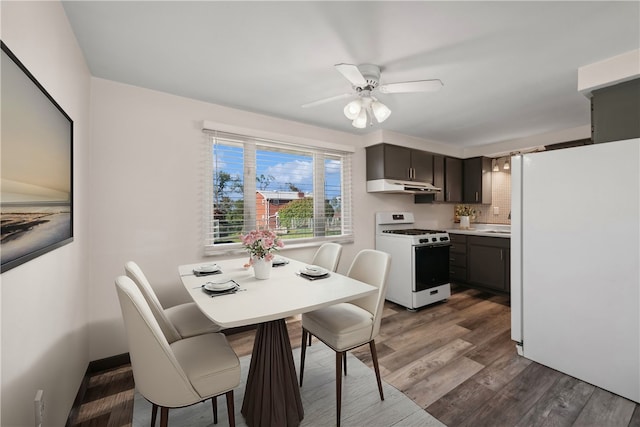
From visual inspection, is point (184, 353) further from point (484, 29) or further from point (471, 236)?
point (471, 236)

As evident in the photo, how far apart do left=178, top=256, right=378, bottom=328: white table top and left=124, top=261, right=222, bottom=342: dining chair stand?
209mm

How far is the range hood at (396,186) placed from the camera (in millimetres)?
3654

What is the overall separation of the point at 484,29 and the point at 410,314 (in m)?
2.85

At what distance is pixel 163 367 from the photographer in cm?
115

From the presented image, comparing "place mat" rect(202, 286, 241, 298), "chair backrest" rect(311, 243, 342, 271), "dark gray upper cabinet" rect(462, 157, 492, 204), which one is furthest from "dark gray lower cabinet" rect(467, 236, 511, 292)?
"place mat" rect(202, 286, 241, 298)

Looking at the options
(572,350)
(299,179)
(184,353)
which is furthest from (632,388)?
(299,179)

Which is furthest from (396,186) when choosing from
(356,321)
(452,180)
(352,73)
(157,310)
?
(157,310)

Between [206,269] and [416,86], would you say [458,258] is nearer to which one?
[416,86]

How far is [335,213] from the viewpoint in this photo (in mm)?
3695

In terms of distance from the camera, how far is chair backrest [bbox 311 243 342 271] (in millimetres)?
2530

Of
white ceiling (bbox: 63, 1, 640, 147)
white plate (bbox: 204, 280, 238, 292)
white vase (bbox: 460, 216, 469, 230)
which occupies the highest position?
white ceiling (bbox: 63, 1, 640, 147)

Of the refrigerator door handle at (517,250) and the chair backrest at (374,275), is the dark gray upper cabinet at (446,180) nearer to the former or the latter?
the refrigerator door handle at (517,250)

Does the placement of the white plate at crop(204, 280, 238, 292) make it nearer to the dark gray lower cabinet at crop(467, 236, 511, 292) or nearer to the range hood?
the range hood

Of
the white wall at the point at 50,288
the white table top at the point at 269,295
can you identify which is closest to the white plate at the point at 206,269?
the white table top at the point at 269,295
